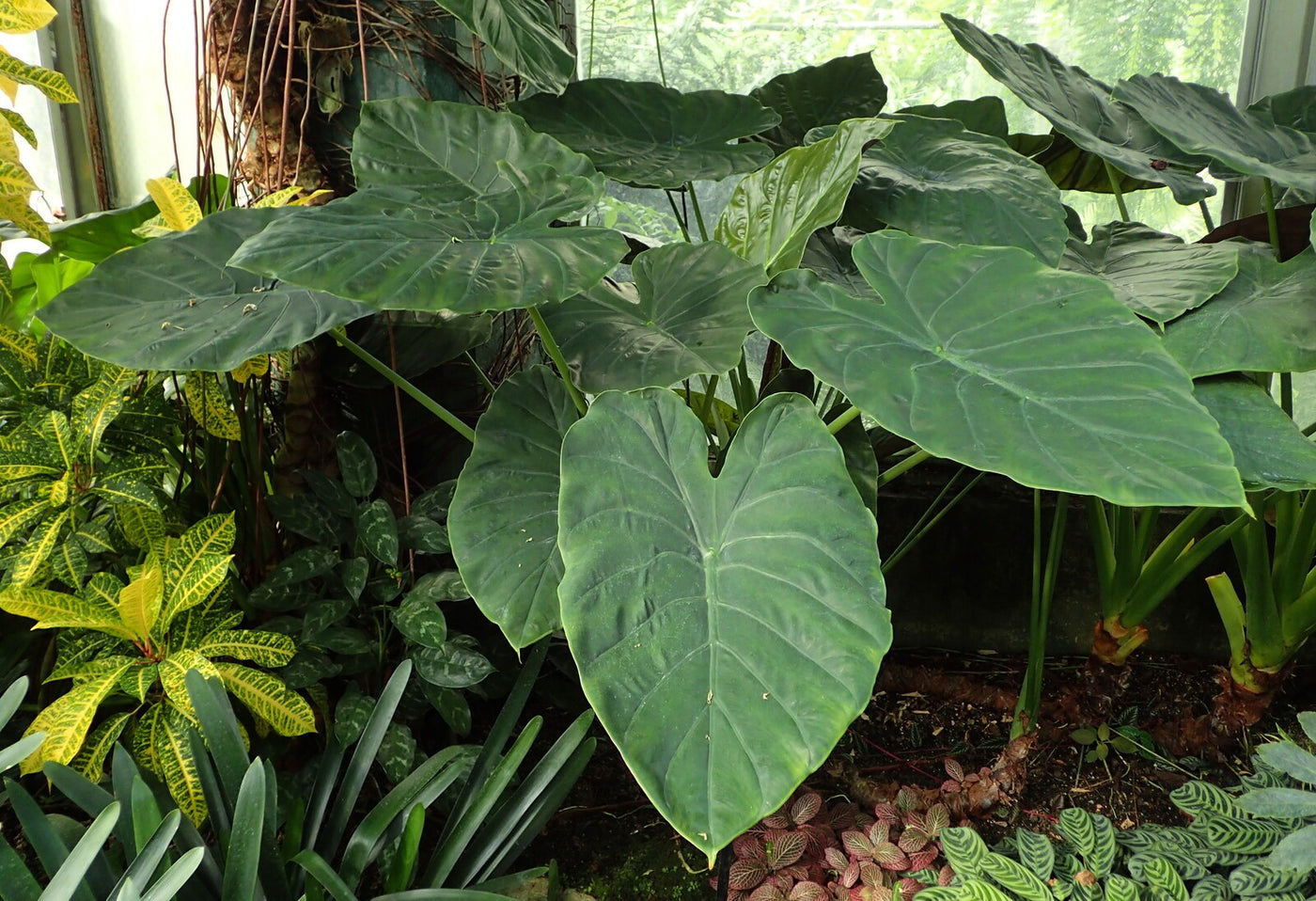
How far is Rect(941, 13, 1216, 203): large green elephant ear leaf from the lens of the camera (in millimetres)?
1143

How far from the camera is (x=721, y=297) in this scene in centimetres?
108

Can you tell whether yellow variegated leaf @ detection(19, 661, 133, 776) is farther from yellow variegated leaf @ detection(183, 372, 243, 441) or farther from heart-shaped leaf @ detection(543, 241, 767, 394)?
heart-shaped leaf @ detection(543, 241, 767, 394)

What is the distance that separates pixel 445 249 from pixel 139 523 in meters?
0.73

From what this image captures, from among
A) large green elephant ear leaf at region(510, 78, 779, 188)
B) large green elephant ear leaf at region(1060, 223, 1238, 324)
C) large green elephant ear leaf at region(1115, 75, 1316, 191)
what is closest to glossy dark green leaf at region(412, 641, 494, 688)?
large green elephant ear leaf at region(510, 78, 779, 188)

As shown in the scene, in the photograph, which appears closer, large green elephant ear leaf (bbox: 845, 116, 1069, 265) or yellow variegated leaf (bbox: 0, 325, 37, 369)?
large green elephant ear leaf (bbox: 845, 116, 1069, 265)

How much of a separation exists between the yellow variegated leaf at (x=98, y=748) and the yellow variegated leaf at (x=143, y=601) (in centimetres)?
11

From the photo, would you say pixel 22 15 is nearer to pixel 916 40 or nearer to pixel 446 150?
pixel 446 150

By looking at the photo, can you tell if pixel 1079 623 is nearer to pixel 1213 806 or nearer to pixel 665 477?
pixel 1213 806

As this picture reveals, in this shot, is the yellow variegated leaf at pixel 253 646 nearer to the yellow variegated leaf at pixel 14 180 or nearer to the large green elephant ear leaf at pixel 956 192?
the yellow variegated leaf at pixel 14 180

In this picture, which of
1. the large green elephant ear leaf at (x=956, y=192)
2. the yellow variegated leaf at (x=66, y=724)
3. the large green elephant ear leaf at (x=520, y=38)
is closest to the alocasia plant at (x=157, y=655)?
the yellow variegated leaf at (x=66, y=724)

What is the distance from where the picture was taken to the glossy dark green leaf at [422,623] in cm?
121

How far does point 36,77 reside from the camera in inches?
47.1

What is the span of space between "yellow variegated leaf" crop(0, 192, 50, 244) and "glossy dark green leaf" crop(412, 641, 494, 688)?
82 centimetres

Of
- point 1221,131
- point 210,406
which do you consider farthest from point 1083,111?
point 210,406
